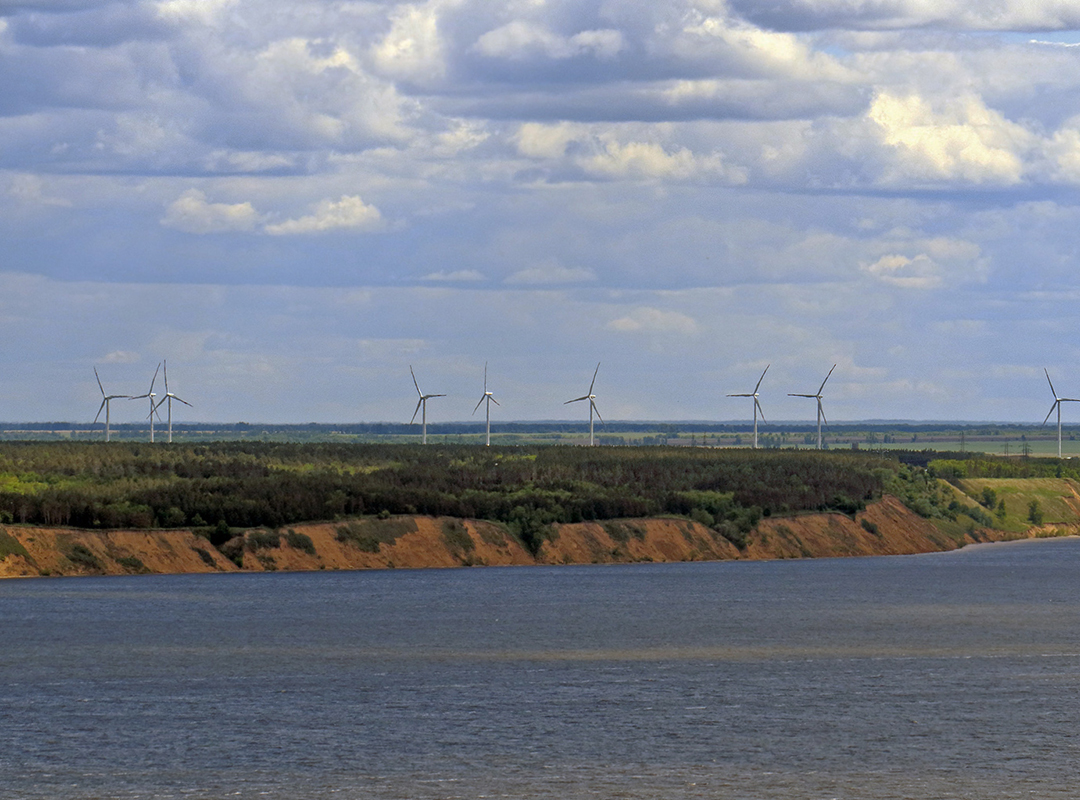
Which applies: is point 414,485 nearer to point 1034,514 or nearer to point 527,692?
point 1034,514

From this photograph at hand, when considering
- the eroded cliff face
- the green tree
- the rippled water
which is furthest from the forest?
the green tree

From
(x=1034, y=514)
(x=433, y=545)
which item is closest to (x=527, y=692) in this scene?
(x=433, y=545)

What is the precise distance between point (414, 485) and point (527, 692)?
75728mm

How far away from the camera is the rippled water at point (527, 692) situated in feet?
141

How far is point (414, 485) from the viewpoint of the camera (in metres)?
133

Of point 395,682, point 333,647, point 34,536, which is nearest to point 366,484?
point 34,536

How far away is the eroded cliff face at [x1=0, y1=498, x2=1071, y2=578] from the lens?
A: 102 meters

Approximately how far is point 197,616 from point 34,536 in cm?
2414

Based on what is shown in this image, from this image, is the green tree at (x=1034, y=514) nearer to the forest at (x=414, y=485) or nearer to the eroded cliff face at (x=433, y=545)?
the forest at (x=414, y=485)

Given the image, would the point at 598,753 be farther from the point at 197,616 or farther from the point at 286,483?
the point at 286,483

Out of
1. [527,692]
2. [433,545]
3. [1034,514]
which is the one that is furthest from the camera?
Answer: [1034,514]

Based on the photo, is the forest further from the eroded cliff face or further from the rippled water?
the rippled water

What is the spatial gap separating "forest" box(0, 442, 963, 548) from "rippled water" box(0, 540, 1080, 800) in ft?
31.7

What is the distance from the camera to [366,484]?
417 ft
